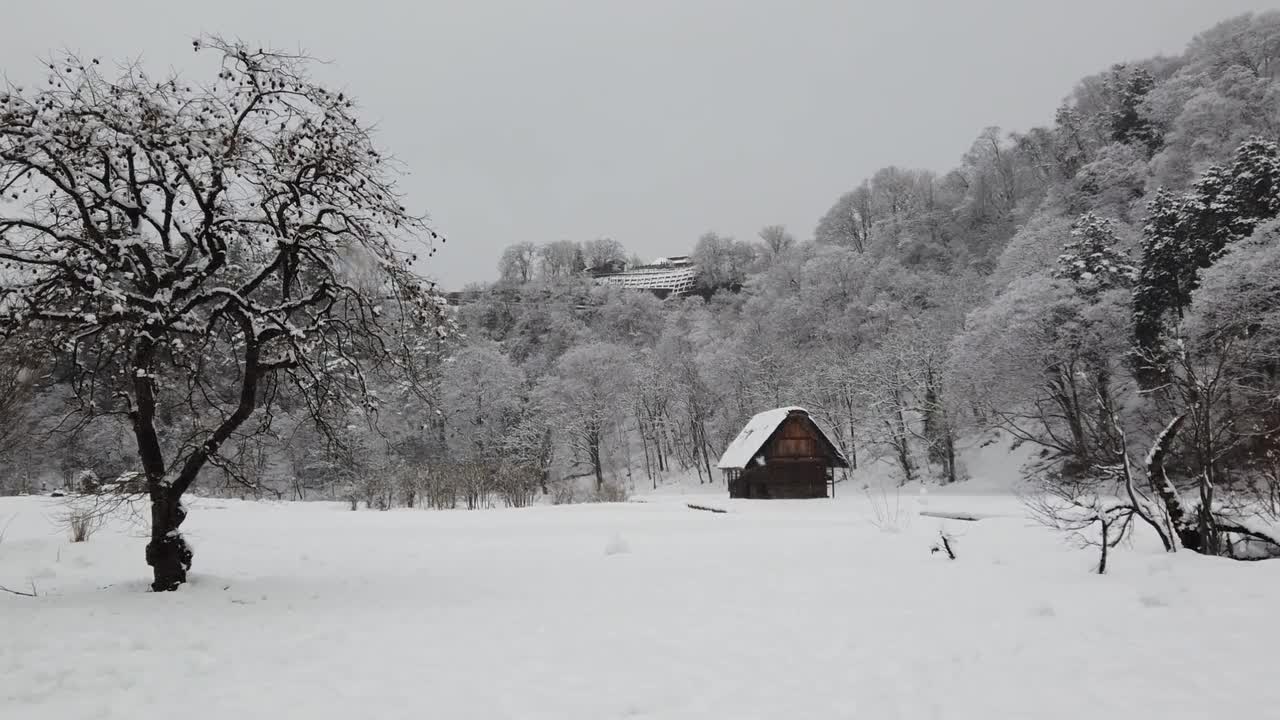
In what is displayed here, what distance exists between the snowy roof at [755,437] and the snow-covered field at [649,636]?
Result: 21704mm

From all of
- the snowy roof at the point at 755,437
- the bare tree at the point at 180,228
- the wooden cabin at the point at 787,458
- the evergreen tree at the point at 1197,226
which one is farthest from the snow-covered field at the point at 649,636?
the evergreen tree at the point at 1197,226

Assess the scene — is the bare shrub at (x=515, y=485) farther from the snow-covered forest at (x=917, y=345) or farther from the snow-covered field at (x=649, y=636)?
the snow-covered field at (x=649, y=636)

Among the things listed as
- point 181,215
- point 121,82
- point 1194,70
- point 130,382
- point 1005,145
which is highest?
point 1005,145

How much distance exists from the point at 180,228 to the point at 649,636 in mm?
6814

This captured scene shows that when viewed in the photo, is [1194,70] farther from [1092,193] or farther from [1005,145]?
[1005,145]

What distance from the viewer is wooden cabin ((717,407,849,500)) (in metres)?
32.1

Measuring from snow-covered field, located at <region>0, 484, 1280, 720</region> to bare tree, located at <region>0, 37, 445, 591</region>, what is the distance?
182 centimetres

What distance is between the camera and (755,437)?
32.8 m

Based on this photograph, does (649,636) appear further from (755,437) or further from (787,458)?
(755,437)

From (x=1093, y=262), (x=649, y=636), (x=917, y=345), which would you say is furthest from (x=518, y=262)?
(x=649, y=636)

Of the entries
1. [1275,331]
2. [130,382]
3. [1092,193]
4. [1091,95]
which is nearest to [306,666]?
[130,382]

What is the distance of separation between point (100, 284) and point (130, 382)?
7.70ft

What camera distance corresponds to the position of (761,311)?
57625 mm

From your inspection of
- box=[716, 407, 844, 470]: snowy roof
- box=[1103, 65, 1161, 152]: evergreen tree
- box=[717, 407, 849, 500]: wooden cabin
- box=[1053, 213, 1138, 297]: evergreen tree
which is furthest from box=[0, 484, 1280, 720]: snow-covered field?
box=[1103, 65, 1161, 152]: evergreen tree
